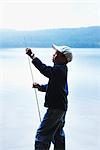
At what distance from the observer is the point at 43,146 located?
3.08m

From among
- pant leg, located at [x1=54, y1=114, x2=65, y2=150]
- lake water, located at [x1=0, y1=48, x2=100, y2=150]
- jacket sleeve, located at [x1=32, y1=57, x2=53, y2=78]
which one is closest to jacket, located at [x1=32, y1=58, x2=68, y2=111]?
jacket sleeve, located at [x1=32, y1=57, x2=53, y2=78]

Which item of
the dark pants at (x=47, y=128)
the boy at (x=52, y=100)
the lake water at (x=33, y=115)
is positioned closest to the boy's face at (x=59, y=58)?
the boy at (x=52, y=100)

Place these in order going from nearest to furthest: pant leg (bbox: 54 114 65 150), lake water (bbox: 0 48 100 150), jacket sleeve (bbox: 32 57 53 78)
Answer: jacket sleeve (bbox: 32 57 53 78)
pant leg (bbox: 54 114 65 150)
lake water (bbox: 0 48 100 150)

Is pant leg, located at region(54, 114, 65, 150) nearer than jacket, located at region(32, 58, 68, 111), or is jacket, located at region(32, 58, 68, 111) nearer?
jacket, located at region(32, 58, 68, 111)

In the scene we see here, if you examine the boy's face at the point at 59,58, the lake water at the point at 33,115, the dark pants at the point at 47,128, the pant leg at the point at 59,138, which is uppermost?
the boy's face at the point at 59,58

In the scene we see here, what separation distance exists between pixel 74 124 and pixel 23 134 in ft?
1.77

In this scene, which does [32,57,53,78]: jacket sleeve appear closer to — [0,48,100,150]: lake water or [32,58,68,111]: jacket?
[32,58,68,111]: jacket

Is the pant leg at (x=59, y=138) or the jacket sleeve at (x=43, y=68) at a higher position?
the jacket sleeve at (x=43, y=68)

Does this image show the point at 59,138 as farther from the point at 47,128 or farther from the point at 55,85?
the point at 55,85

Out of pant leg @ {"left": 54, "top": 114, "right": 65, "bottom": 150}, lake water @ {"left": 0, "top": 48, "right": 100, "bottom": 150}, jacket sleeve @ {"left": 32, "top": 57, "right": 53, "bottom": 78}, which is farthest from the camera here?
lake water @ {"left": 0, "top": 48, "right": 100, "bottom": 150}

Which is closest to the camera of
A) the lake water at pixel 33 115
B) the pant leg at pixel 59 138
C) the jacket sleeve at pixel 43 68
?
the jacket sleeve at pixel 43 68

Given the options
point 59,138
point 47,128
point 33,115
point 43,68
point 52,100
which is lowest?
point 33,115

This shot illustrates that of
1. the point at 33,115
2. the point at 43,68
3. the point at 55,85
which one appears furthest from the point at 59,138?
the point at 33,115

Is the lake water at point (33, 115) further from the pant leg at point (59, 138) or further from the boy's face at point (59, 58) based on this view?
the boy's face at point (59, 58)
